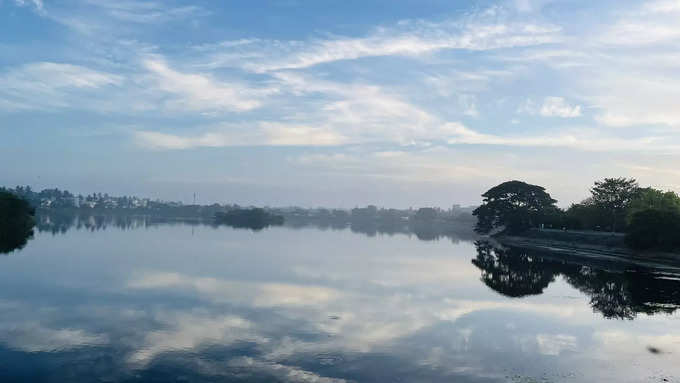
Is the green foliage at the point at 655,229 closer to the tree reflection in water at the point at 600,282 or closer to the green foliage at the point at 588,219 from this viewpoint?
the tree reflection in water at the point at 600,282

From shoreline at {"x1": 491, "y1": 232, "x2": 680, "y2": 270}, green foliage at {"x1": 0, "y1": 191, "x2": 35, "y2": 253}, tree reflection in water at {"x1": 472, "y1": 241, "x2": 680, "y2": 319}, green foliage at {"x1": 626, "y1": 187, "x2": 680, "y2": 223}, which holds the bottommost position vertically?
tree reflection in water at {"x1": 472, "y1": 241, "x2": 680, "y2": 319}

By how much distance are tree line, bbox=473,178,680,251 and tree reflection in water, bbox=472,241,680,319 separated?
8337mm

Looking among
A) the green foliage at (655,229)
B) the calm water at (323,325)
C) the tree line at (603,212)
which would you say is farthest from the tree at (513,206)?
the calm water at (323,325)

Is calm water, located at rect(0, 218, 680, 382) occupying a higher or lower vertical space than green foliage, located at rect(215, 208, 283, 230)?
lower

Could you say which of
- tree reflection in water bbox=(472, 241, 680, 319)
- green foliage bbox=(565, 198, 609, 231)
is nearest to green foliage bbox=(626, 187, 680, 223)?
green foliage bbox=(565, 198, 609, 231)

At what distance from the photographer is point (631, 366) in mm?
17266

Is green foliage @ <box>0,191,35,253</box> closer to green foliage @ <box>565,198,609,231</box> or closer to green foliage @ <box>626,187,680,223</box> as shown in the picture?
green foliage @ <box>626,187,680,223</box>

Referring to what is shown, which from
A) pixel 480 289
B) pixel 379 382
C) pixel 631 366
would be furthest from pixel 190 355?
pixel 480 289

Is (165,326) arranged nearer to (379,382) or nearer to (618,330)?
(379,382)

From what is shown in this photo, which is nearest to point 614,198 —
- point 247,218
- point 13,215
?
point 13,215

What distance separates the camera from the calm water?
15.8 m

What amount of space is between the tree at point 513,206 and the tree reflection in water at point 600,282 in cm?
4456

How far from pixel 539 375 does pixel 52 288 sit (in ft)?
91.3

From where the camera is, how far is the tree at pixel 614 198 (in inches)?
3339
